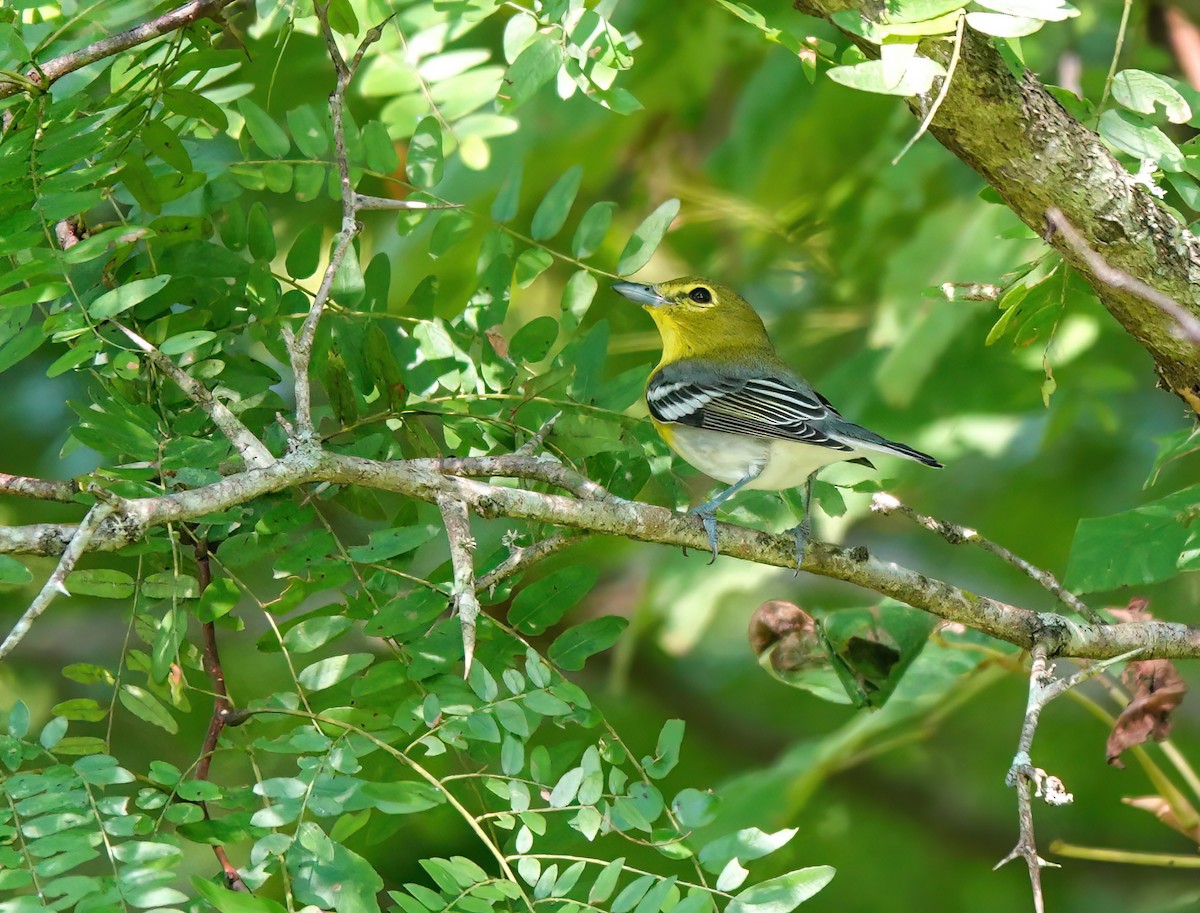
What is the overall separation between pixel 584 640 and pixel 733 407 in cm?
150

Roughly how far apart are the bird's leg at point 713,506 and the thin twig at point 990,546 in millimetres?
435

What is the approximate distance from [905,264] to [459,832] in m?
2.62

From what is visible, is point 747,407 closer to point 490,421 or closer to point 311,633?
point 490,421

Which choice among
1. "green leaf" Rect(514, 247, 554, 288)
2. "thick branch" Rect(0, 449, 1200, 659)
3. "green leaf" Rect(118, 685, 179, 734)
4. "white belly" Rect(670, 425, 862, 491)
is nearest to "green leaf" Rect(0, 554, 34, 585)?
"thick branch" Rect(0, 449, 1200, 659)

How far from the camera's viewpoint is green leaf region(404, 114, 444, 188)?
345 centimetres

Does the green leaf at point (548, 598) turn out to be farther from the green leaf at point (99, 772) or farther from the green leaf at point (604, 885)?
the green leaf at point (99, 772)

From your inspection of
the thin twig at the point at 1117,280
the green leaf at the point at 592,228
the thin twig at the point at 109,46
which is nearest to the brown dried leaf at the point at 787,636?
the green leaf at the point at 592,228

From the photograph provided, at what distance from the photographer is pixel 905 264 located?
167 inches

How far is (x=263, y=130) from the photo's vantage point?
3.26 m

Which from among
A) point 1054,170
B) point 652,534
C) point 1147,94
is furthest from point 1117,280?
point 652,534

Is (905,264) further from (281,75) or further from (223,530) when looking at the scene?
(223,530)

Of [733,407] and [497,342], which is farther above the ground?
[497,342]

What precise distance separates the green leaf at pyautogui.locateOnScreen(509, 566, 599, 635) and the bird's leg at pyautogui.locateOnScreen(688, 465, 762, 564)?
11.1 inches

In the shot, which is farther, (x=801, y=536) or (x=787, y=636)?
(x=787, y=636)
